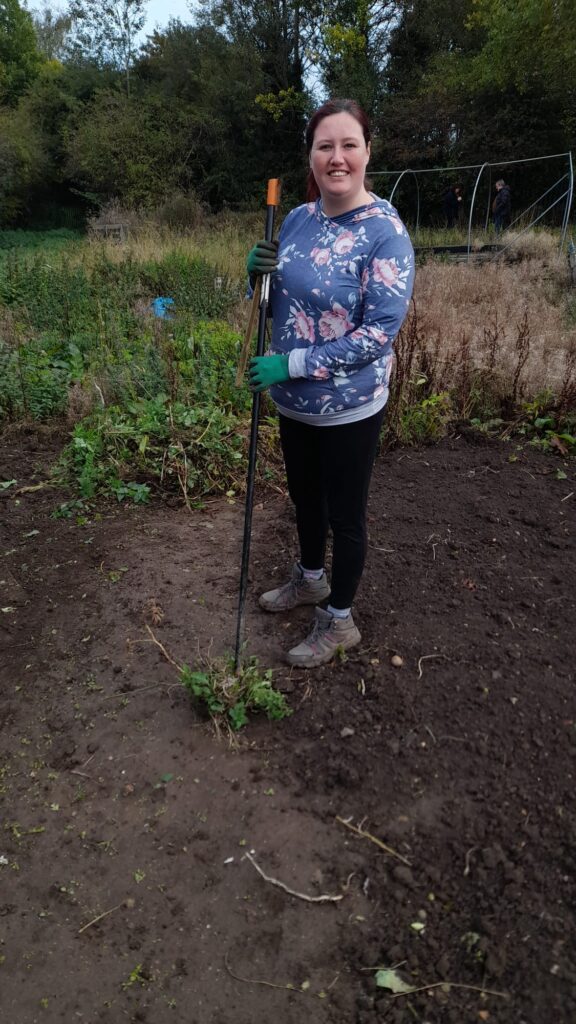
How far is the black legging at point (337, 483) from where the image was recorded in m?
2.32

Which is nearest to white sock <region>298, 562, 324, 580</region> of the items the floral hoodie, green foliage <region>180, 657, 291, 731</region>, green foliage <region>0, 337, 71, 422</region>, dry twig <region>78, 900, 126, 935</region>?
green foliage <region>180, 657, 291, 731</region>

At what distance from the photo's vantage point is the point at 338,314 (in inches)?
84.7

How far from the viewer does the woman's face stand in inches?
81.2

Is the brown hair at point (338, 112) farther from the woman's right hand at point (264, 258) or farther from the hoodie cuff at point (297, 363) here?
the hoodie cuff at point (297, 363)

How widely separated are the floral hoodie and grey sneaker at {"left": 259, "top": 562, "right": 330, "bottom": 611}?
0.94m

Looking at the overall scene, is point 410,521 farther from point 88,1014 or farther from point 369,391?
point 88,1014

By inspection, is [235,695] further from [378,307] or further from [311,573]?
[378,307]

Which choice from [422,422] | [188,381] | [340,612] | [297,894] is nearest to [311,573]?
[340,612]

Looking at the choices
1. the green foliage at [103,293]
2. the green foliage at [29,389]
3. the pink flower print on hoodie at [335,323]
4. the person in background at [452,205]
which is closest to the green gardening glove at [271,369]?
the pink flower print on hoodie at [335,323]

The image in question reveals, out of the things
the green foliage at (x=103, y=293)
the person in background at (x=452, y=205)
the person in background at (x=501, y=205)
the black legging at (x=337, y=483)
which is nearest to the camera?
the black legging at (x=337, y=483)

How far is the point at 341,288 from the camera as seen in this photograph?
2.10 m

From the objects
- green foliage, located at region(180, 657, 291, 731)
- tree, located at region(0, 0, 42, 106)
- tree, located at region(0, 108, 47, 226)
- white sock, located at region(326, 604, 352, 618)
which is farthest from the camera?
tree, located at region(0, 0, 42, 106)

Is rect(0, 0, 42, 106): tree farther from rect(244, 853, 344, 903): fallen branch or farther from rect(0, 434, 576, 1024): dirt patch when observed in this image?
rect(244, 853, 344, 903): fallen branch

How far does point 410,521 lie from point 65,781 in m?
2.14
